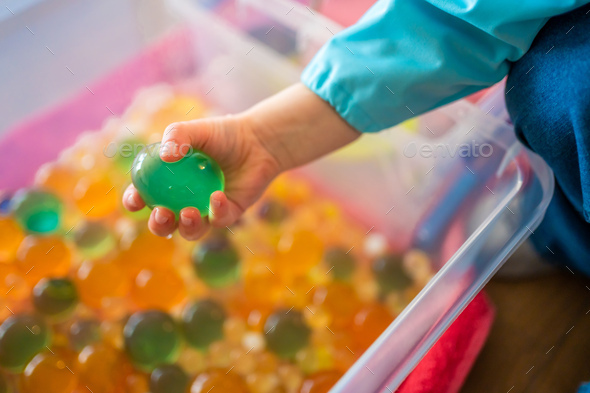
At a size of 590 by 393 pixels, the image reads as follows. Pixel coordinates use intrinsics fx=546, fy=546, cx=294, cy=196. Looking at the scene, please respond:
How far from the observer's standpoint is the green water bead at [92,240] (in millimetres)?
742

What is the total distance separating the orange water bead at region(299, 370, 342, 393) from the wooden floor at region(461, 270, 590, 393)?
0.59 ft

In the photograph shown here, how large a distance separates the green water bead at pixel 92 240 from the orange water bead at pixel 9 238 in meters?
0.08

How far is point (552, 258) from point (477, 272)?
0.27 meters

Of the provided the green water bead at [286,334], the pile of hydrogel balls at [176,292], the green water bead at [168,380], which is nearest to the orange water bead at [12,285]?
the pile of hydrogel balls at [176,292]

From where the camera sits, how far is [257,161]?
2.02 ft

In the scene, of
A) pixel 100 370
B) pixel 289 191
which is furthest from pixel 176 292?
pixel 289 191

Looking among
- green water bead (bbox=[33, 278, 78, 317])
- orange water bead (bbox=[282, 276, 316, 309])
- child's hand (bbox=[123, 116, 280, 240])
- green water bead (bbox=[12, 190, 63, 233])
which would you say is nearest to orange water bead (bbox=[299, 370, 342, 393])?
orange water bead (bbox=[282, 276, 316, 309])

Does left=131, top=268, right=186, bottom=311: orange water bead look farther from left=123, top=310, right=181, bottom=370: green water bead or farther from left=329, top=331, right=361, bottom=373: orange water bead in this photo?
left=329, top=331, right=361, bottom=373: orange water bead

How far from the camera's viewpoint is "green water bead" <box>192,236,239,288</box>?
72cm

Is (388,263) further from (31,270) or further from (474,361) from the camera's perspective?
(31,270)

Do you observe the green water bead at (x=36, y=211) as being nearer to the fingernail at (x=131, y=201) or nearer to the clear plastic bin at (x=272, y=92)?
the clear plastic bin at (x=272, y=92)

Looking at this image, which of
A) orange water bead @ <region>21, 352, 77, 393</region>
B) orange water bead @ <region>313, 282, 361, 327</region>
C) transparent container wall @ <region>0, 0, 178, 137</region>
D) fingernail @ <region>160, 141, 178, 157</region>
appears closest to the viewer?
fingernail @ <region>160, 141, 178, 157</region>

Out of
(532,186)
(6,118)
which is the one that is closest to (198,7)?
(6,118)

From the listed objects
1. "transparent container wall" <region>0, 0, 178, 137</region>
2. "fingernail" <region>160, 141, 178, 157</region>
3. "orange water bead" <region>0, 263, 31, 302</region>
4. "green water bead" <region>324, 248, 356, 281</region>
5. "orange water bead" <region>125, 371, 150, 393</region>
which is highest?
"fingernail" <region>160, 141, 178, 157</region>
